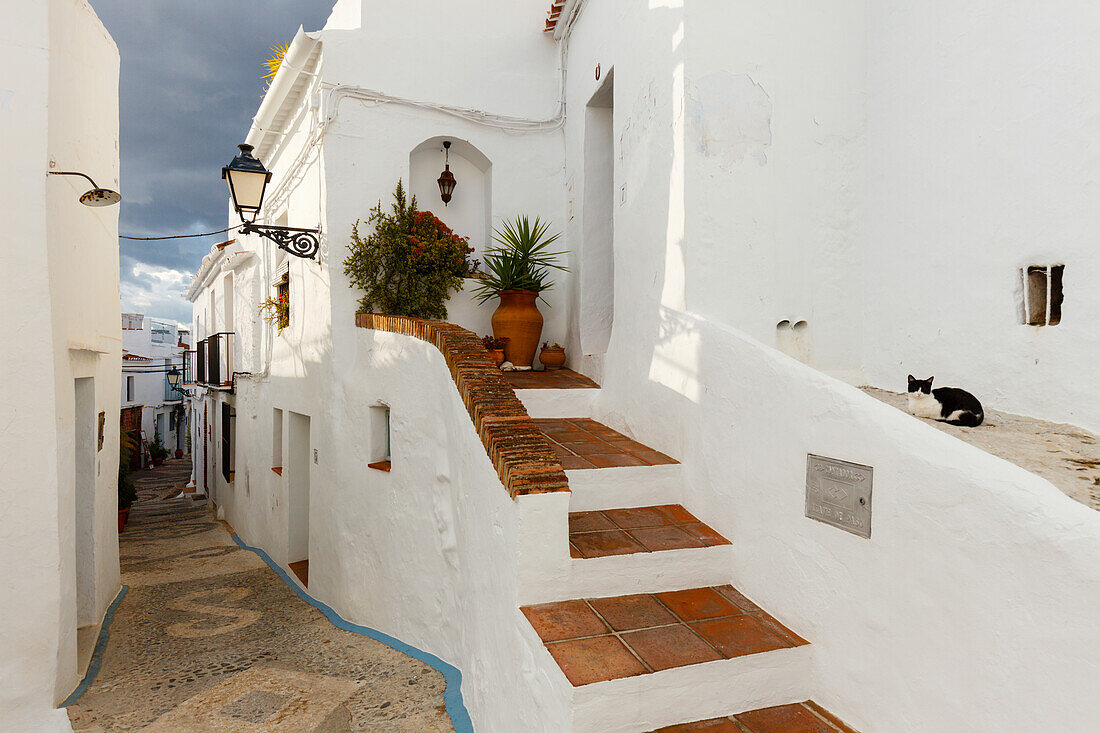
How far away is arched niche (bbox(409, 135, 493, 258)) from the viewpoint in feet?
21.9

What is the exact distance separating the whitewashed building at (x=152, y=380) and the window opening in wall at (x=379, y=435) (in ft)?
75.0

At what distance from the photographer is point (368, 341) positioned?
5.74 m

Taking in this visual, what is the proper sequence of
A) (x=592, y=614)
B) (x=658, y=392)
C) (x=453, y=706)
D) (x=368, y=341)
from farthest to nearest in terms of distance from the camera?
(x=368, y=341), (x=658, y=392), (x=453, y=706), (x=592, y=614)

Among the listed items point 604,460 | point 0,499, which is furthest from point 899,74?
point 0,499

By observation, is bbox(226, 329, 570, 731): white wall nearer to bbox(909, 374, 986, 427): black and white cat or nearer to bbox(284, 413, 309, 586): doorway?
bbox(284, 413, 309, 586): doorway

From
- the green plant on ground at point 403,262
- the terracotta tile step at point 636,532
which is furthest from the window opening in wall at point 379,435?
the terracotta tile step at point 636,532

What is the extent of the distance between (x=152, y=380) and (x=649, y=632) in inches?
1166

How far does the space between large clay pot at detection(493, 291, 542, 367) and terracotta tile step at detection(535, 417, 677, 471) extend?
1432mm

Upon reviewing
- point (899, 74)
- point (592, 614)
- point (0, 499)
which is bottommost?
point (592, 614)

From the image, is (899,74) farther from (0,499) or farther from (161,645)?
(161,645)

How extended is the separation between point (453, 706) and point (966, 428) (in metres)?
3.13

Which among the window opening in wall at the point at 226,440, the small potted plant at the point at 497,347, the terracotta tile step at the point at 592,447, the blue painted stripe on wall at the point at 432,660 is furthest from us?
the window opening in wall at the point at 226,440

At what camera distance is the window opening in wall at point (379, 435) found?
18.6 ft

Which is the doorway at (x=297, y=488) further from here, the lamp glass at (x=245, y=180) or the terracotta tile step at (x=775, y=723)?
the terracotta tile step at (x=775, y=723)
